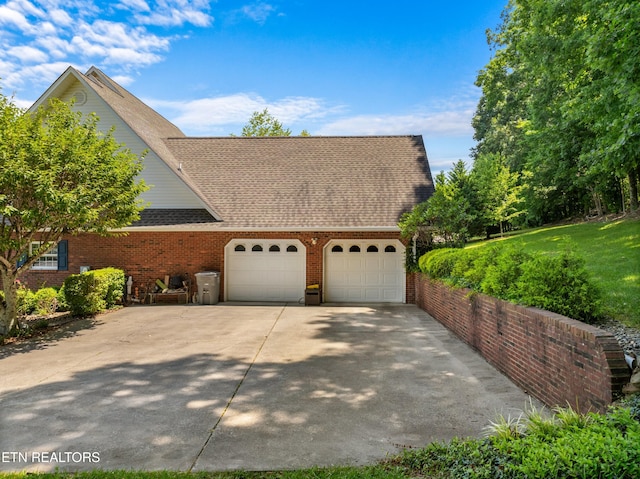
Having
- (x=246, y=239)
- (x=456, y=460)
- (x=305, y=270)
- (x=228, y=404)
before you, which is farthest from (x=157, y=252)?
(x=456, y=460)

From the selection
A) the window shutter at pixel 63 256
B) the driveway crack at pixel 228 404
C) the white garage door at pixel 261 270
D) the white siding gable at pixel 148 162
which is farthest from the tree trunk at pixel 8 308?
the white garage door at pixel 261 270

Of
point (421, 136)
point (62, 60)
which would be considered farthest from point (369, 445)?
point (62, 60)

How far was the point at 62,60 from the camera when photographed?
51.3 feet

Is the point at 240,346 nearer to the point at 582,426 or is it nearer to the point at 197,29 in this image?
the point at 582,426

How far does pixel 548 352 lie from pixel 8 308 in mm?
10907

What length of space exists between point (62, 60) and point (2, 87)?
26.5 feet

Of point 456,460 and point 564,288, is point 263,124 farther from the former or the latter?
point 456,460

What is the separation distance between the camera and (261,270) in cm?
1498

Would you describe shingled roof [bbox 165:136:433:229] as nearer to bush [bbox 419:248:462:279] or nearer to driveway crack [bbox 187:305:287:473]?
bush [bbox 419:248:462:279]

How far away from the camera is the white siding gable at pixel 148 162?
14.7 metres

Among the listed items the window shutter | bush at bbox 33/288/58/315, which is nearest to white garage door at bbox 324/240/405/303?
bush at bbox 33/288/58/315

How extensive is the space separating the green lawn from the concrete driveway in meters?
2.36

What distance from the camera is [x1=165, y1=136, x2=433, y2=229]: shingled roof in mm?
14788

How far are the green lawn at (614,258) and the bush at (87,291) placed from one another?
35.6 feet
